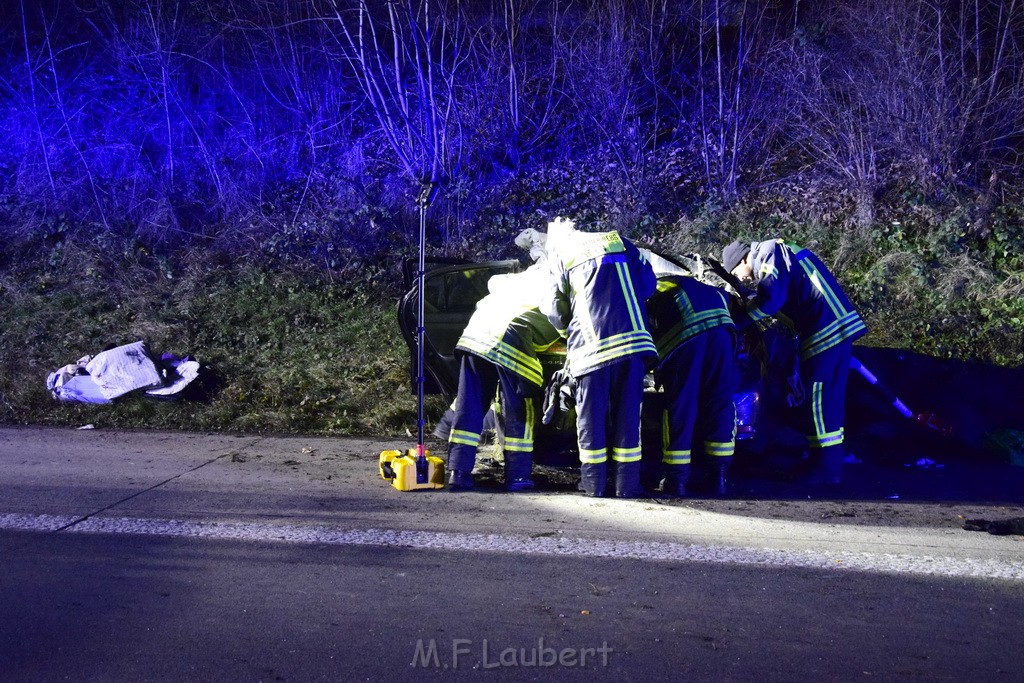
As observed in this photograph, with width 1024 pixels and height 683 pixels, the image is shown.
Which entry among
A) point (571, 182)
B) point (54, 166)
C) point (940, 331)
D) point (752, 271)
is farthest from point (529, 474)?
point (54, 166)

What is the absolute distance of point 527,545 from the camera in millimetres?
5270

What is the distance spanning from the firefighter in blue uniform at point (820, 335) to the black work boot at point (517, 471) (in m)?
1.77

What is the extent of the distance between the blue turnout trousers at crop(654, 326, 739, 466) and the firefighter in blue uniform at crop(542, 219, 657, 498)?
0.78 ft

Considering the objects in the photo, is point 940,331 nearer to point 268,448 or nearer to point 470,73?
point 268,448

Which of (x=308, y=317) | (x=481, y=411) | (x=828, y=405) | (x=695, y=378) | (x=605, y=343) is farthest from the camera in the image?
(x=308, y=317)

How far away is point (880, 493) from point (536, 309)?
2.53 meters

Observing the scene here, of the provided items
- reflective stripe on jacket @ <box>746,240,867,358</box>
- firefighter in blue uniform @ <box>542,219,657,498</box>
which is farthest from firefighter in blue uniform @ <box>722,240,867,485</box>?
firefighter in blue uniform @ <box>542,219,657,498</box>

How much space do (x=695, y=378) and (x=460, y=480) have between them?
5.47ft

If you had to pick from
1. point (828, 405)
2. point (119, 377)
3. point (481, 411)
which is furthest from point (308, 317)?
point (828, 405)

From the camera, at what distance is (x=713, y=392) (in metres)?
6.29

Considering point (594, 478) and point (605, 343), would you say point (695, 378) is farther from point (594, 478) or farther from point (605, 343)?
point (594, 478)

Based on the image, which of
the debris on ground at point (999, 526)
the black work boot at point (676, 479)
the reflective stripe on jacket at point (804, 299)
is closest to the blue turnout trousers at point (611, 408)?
the black work boot at point (676, 479)

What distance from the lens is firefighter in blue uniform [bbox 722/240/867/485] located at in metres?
6.66

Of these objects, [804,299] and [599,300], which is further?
[804,299]
